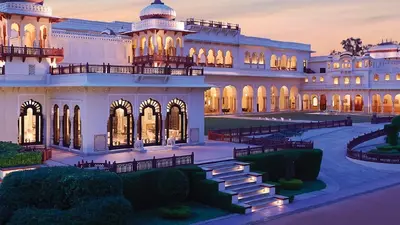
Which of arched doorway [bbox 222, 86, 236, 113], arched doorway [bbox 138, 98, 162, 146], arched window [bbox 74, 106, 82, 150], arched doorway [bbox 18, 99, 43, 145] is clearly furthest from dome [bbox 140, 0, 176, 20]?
arched doorway [bbox 222, 86, 236, 113]

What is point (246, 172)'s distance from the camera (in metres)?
19.7

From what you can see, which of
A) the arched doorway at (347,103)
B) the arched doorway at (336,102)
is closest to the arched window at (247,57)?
the arched doorway at (336,102)

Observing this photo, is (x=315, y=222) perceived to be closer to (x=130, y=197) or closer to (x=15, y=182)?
(x=130, y=197)

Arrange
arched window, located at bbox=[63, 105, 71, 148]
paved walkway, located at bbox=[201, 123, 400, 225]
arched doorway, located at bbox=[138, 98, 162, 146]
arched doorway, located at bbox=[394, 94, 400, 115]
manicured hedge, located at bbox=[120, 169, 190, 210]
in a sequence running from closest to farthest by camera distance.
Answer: manicured hedge, located at bbox=[120, 169, 190, 210] < paved walkway, located at bbox=[201, 123, 400, 225] < arched window, located at bbox=[63, 105, 71, 148] < arched doorway, located at bbox=[138, 98, 162, 146] < arched doorway, located at bbox=[394, 94, 400, 115]

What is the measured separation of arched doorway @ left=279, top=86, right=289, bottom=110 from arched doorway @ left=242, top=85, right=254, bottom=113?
629cm

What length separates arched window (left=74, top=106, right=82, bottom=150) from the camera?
23.8 m

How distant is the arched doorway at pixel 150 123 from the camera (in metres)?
25.2

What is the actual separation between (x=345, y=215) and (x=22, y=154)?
1251cm

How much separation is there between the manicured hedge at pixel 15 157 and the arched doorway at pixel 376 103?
51910 mm

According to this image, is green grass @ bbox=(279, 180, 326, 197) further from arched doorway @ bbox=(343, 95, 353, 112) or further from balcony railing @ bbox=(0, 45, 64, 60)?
arched doorway @ bbox=(343, 95, 353, 112)

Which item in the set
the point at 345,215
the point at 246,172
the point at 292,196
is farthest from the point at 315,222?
the point at 246,172

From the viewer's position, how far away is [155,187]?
16.9 meters

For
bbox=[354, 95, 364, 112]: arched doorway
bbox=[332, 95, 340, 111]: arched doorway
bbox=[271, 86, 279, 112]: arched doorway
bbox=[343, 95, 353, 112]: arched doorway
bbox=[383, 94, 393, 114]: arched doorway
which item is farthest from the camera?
bbox=[332, 95, 340, 111]: arched doorway

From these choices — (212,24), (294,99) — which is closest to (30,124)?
(212,24)
